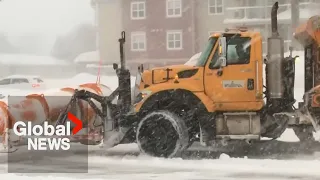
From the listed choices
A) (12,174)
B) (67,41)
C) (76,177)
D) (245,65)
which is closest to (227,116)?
(245,65)

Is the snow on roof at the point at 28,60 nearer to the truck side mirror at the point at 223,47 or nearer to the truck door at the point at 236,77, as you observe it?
the truck door at the point at 236,77

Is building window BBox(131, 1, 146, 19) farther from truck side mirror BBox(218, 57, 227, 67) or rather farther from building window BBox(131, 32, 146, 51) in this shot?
truck side mirror BBox(218, 57, 227, 67)

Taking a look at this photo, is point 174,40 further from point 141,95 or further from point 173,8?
point 141,95

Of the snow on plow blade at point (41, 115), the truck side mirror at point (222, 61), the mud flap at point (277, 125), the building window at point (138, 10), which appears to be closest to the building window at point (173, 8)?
the building window at point (138, 10)

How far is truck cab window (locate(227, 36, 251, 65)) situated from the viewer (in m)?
9.41

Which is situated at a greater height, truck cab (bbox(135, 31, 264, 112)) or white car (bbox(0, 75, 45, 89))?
truck cab (bbox(135, 31, 264, 112))

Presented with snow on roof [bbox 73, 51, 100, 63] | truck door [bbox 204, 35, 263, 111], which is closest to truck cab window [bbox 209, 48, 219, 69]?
truck door [bbox 204, 35, 263, 111]

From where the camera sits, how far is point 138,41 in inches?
669

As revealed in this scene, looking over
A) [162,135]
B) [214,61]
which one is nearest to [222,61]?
[214,61]

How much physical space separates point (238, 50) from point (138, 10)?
28.7ft

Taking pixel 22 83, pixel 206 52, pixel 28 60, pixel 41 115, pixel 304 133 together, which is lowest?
pixel 304 133

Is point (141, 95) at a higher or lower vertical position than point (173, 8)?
lower

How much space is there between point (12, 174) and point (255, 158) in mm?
3855

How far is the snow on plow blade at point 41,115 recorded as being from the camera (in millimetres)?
9836
